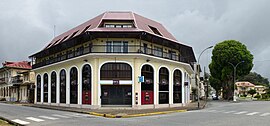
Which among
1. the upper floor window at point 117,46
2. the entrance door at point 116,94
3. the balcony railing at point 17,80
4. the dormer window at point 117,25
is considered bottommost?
the entrance door at point 116,94

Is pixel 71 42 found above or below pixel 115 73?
above

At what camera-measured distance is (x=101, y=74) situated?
31297mm

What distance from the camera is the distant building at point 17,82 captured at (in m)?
54.4

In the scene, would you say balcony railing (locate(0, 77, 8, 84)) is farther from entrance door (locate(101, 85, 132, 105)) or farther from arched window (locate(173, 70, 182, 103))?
arched window (locate(173, 70, 182, 103))

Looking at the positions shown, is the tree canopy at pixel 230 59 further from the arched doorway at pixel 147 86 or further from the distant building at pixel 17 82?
the distant building at pixel 17 82

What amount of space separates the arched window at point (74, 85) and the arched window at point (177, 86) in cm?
1207

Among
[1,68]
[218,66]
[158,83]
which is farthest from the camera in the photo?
[1,68]

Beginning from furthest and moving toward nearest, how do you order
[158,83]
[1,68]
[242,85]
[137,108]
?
[242,85] → [1,68] → [158,83] → [137,108]

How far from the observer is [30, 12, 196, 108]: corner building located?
3125 cm

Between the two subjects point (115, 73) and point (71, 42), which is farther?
point (71, 42)

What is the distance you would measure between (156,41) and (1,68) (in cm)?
5071

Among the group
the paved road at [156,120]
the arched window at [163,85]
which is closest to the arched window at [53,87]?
the arched window at [163,85]

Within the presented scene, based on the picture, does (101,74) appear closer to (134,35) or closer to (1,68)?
(134,35)

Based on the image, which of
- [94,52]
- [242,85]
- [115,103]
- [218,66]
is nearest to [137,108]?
[115,103]
